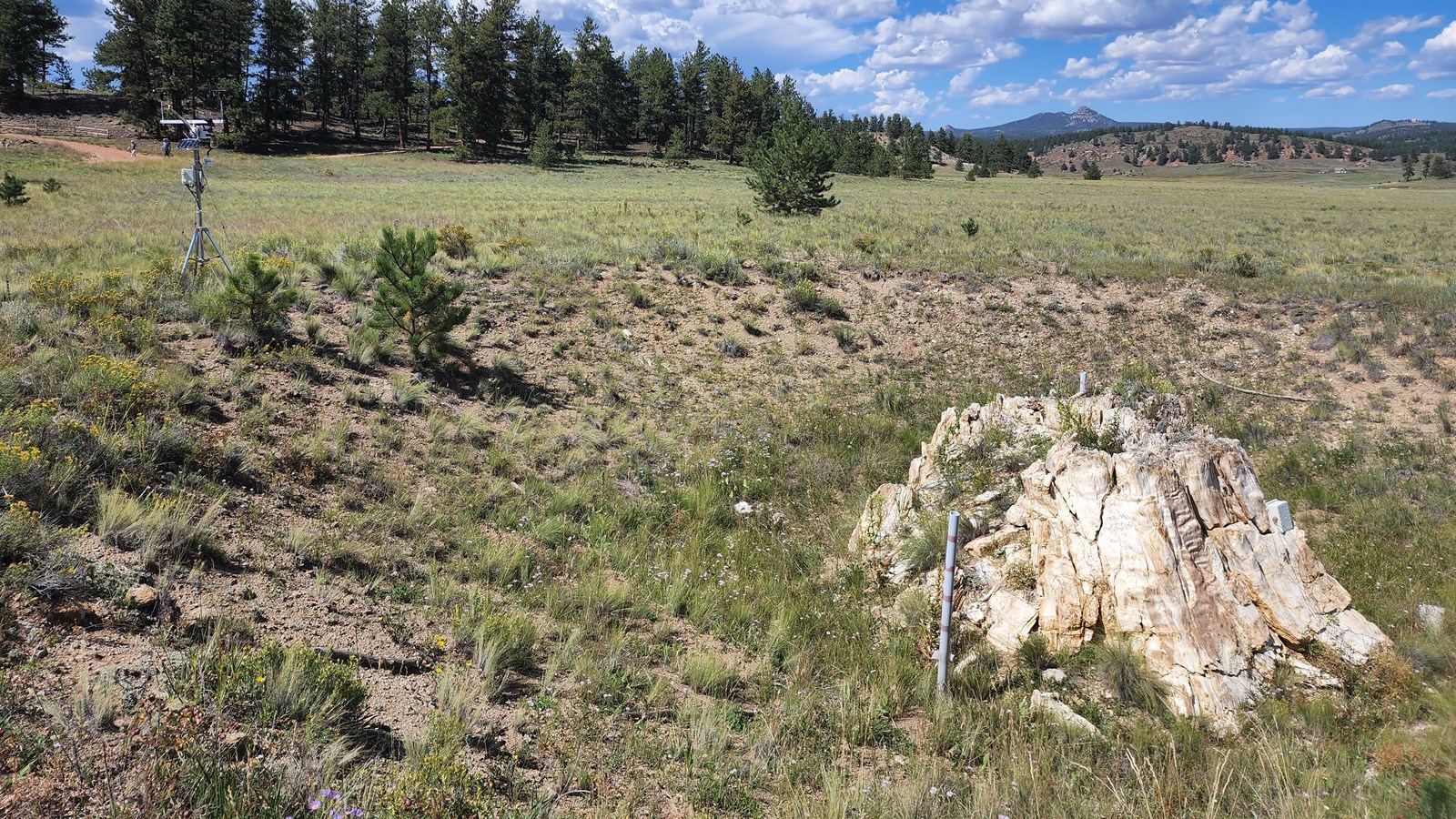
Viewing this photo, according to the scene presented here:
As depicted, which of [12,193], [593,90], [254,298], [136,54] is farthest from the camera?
[593,90]

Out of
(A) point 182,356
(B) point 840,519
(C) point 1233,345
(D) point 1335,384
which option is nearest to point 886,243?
(C) point 1233,345

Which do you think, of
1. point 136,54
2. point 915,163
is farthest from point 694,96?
point 136,54

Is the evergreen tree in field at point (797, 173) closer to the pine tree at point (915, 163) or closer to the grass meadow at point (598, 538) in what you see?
the grass meadow at point (598, 538)

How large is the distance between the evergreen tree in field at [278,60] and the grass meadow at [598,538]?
5281cm

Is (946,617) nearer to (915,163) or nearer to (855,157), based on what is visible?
(855,157)

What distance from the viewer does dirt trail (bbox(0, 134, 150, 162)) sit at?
40812 millimetres

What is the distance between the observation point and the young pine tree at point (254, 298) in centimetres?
924

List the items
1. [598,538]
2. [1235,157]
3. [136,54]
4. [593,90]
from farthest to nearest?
[1235,157] < [593,90] < [136,54] < [598,538]

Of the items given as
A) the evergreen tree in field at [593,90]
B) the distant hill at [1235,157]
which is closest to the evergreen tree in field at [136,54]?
the evergreen tree in field at [593,90]

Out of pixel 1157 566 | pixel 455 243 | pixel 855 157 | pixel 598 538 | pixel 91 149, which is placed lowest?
pixel 598 538

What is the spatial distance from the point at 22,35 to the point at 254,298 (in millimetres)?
77177

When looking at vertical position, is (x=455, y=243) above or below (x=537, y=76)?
below

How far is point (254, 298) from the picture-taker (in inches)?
367

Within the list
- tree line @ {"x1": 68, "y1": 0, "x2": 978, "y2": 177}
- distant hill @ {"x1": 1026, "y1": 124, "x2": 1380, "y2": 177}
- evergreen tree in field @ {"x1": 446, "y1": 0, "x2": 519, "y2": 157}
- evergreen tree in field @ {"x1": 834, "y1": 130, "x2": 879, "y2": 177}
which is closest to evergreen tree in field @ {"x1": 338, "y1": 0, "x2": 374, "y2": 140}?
tree line @ {"x1": 68, "y1": 0, "x2": 978, "y2": 177}
